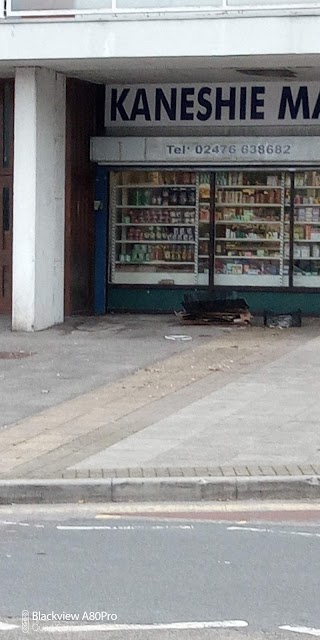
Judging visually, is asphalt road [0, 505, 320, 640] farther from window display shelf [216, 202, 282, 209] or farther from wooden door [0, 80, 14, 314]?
window display shelf [216, 202, 282, 209]

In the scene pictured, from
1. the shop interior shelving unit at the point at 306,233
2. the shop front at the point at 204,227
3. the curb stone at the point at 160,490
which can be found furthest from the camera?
the shop interior shelving unit at the point at 306,233

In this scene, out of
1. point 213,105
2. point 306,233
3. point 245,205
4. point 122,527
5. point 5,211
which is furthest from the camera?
point 245,205

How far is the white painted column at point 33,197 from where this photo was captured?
1717 cm

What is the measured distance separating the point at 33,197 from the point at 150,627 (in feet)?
39.7

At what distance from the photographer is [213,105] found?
19.5 meters

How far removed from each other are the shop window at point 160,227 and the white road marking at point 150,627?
14.6 m

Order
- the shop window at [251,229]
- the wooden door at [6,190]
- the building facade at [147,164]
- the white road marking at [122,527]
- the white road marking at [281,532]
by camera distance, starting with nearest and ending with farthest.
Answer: the white road marking at [281,532] < the white road marking at [122,527] < the building facade at [147,164] < the wooden door at [6,190] < the shop window at [251,229]

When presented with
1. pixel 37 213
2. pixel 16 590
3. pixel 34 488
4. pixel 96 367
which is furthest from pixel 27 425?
pixel 37 213

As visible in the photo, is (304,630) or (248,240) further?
(248,240)

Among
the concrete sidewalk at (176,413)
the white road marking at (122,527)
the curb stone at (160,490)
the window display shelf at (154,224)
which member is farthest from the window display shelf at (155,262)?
the white road marking at (122,527)

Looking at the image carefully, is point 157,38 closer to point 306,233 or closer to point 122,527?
point 306,233

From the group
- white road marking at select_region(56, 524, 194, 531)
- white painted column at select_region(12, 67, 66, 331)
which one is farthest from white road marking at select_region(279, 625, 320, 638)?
white painted column at select_region(12, 67, 66, 331)

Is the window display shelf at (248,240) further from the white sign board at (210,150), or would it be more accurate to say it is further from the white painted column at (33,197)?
the white painted column at (33,197)

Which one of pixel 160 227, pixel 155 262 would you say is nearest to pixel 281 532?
pixel 155 262
